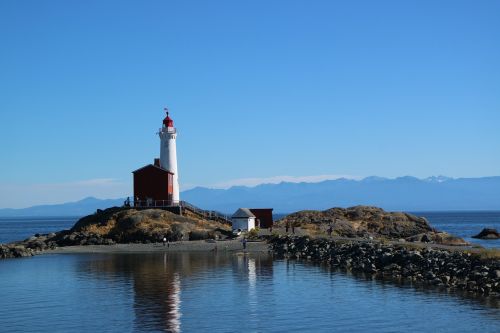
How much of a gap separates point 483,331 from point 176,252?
136 ft

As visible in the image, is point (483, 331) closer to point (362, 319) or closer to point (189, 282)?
point (362, 319)

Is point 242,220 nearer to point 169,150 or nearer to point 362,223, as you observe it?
point 169,150

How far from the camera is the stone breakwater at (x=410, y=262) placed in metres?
39.2

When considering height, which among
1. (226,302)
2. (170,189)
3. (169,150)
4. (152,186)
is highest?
(169,150)

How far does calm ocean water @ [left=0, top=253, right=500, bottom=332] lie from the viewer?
98.8 feet

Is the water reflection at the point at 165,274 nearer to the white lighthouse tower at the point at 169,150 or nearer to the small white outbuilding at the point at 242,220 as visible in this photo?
the small white outbuilding at the point at 242,220

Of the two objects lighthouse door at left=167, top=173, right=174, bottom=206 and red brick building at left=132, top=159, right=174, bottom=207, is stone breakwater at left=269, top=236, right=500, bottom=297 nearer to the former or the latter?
lighthouse door at left=167, top=173, right=174, bottom=206

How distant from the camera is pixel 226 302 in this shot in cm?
3616

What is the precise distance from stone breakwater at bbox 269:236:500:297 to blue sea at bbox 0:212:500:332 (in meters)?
1.99

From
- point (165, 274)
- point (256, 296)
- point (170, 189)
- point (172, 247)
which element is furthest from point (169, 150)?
point (256, 296)

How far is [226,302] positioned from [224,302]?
0.11 metres

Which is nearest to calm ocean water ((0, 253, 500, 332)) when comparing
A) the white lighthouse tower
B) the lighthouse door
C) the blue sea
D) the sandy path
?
the blue sea

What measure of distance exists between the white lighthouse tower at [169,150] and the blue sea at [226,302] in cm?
3203

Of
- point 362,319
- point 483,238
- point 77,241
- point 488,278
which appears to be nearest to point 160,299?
point 362,319
